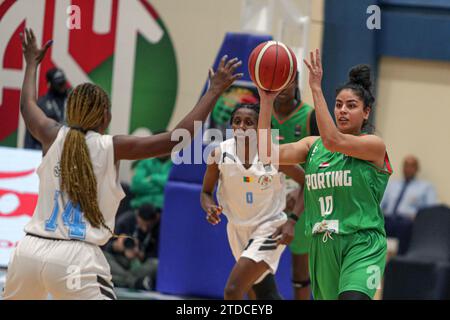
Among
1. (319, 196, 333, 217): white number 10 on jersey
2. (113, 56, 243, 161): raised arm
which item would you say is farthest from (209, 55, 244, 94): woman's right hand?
(319, 196, 333, 217): white number 10 on jersey

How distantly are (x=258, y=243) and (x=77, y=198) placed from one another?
7.46 feet

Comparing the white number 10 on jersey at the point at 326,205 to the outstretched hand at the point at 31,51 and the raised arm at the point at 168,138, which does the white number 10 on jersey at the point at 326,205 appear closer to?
the raised arm at the point at 168,138

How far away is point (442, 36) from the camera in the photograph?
1320 centimetres

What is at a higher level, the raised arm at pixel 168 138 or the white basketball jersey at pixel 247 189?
the raised arm at pixel 168 138

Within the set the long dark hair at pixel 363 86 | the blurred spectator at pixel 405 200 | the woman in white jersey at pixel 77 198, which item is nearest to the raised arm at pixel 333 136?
the long dark hair at pixel 363 86

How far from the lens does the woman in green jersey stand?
5418 millimetres

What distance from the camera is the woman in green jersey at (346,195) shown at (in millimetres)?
5418

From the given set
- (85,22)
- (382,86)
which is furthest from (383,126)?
(85,22)

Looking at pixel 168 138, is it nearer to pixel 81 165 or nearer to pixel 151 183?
pixel 81 165

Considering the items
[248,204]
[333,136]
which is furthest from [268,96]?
[248,204]

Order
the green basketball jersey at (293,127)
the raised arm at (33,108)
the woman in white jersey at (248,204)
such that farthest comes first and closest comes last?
the green basketball jersey at (293,127)
the woman in white jersey at (248,204)
the raised arm at (33,108)

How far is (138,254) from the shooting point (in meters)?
Result: 10.2

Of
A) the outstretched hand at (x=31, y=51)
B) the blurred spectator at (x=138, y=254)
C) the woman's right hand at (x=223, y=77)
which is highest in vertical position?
the outstretched hand at (x=31, y=51)

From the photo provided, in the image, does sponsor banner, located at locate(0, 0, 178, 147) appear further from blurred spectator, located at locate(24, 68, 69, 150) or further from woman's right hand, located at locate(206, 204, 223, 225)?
woman's right hand, located at locate(206, 204, 223, 225)
